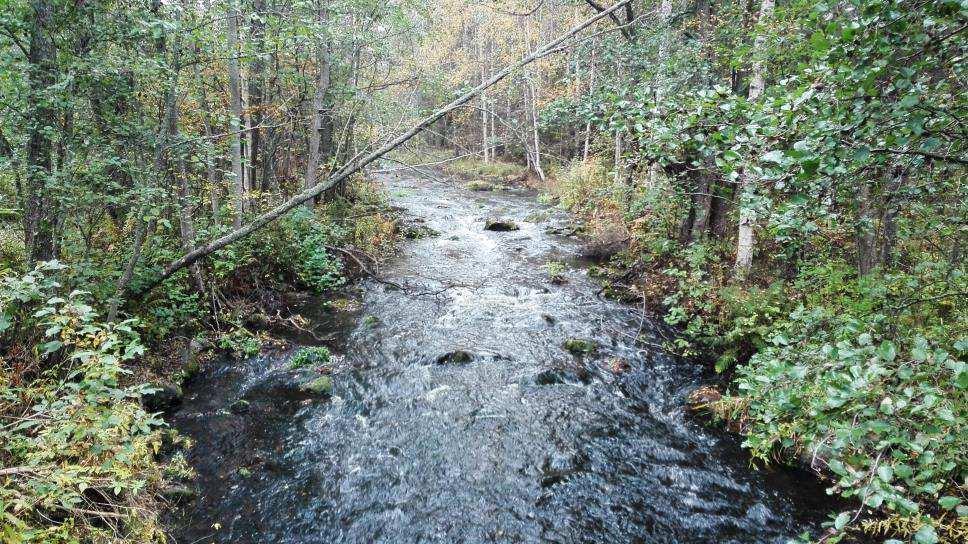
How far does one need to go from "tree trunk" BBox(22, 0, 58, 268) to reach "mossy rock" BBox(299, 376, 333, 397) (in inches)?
144

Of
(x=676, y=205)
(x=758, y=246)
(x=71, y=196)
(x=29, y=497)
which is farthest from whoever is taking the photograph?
(x=676, y=205)

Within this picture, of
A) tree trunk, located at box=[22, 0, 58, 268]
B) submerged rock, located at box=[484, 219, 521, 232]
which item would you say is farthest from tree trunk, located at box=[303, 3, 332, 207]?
submerged rock, located at box=[484, 219, 521, 232]

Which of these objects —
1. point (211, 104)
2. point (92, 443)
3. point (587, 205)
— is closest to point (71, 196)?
point (92, 443)

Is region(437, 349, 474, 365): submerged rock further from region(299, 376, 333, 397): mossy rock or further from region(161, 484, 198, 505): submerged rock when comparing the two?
region(161, 484, 198, 505): submerged rock

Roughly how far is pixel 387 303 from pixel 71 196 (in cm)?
652

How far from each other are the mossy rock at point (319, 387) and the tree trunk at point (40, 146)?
365 centimetres

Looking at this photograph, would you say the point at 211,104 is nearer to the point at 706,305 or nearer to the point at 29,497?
the point at 29,497

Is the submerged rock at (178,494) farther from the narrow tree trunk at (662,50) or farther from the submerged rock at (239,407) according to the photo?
the narrow tree trunk at (662,50)

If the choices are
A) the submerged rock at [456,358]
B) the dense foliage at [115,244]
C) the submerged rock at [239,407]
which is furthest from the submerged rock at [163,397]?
the submerged rock at [456,358]

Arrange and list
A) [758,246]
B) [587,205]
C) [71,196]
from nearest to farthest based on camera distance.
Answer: [71,196]
[758,246]
[587,205]

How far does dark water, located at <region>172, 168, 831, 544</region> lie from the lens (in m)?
5.27

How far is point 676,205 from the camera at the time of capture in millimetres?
11414

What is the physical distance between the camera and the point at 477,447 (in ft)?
21.4

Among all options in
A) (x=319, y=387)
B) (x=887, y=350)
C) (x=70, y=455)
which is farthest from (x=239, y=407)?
(x=887, y=350)
